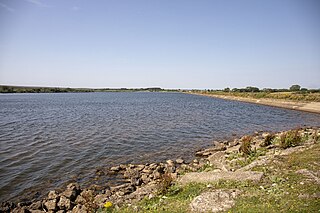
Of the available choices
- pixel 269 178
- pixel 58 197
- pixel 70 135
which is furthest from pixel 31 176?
pixel 269 178

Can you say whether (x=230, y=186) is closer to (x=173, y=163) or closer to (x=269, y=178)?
(x=269, y=178)

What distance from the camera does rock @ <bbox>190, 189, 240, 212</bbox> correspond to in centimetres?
789

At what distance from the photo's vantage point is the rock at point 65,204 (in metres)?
10.8

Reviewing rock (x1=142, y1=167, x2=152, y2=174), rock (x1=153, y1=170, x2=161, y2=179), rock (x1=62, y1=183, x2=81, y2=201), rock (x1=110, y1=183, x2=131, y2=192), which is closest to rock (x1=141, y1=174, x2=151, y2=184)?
rock (x1=153, y1=170, x2=161, y2=179)

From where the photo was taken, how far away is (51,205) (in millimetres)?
10859

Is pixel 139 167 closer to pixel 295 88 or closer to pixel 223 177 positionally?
pixel 223 177

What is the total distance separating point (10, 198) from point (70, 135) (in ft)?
51.1

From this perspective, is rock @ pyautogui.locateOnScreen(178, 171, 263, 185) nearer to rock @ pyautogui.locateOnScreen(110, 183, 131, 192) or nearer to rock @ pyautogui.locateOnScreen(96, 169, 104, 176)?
rock @ pyautogui.locateOnScreen(110, 183, 131, 192)

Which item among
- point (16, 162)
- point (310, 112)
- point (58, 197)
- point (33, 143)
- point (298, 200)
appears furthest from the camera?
point (310, 112)

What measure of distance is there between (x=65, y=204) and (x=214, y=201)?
7.72 metres

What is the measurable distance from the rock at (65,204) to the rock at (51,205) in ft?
0.76

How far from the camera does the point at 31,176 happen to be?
15250 millimetres

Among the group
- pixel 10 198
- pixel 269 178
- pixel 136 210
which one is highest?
pixel 269 178

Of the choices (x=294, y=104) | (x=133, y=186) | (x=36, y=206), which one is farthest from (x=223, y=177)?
(x=294, y=104)
